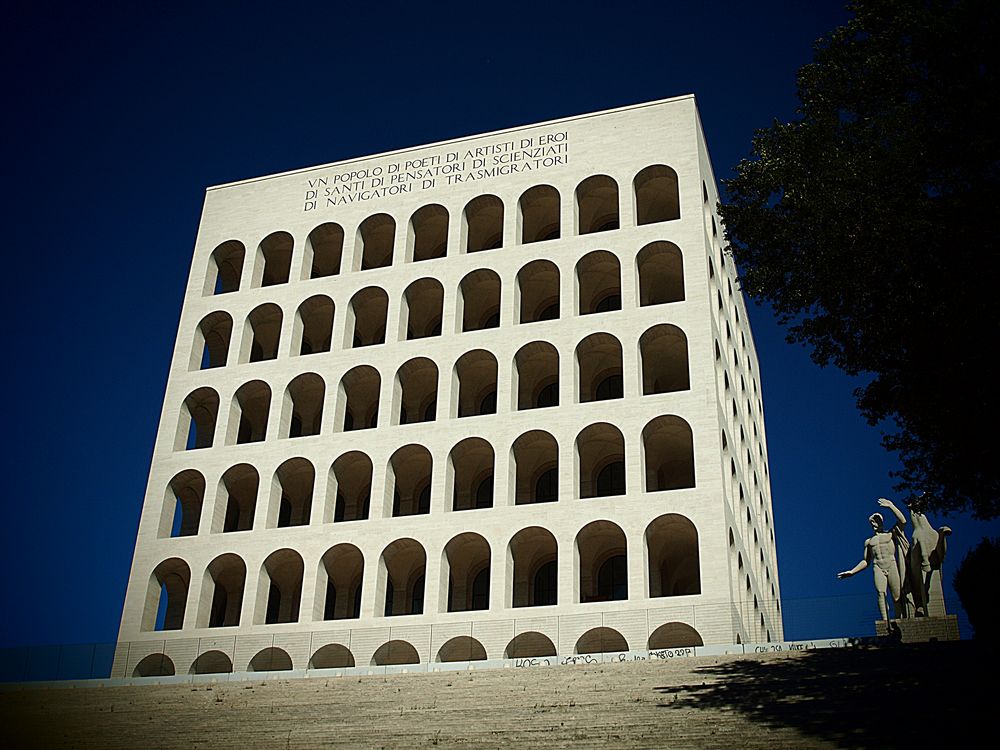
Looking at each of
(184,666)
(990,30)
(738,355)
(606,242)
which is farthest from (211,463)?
(990,30)

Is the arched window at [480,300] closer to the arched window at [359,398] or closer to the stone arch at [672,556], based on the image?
the arched window at [359,398]

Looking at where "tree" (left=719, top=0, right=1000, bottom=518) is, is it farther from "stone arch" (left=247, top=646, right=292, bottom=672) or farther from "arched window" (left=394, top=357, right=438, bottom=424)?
"stone arch" (left=247, top=646, right=292, bottom=672)

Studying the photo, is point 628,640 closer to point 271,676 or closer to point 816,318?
point 271,676

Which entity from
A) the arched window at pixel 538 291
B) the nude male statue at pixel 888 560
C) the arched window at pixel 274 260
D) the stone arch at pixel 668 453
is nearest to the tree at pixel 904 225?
the nude male statue at pixel 888 560

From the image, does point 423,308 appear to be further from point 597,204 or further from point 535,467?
point 535,467

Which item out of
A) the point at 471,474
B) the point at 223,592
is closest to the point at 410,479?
the point at 471,474

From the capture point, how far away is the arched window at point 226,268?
4525cm

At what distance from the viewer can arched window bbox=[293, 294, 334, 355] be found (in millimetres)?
42688

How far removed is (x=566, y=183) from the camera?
136 ft

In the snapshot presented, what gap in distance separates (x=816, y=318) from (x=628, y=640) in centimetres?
1244

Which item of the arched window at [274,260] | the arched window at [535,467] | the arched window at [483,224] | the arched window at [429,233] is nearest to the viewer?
the arched window at [535,467]

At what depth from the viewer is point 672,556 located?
38.1 meters

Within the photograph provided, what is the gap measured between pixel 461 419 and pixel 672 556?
814 cm

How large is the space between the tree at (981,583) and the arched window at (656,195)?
50.8 ft
